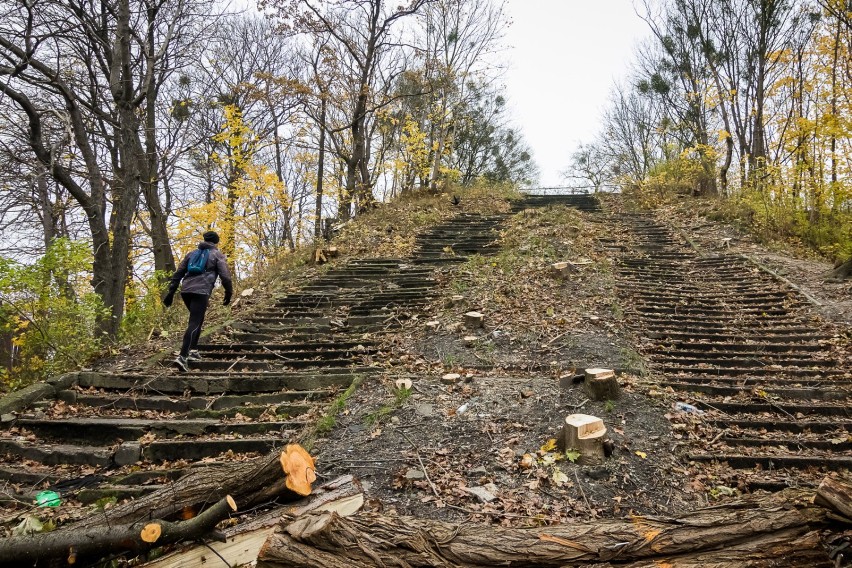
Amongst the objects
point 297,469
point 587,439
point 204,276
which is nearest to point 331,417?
point 297,469

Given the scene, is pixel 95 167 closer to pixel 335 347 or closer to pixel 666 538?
pixel 335 347

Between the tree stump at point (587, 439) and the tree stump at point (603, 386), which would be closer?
the tree stump at point (587, 439)

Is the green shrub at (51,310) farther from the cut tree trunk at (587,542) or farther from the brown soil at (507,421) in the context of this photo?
the cut tree trunk at (587,542)

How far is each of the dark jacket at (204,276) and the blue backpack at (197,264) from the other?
0.04 meters

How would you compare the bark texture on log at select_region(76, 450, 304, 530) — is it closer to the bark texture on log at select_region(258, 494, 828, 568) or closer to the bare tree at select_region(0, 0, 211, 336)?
the bark texture on log at select_region(258, 494, 828, 568)

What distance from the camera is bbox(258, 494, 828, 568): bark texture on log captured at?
2.55 meters

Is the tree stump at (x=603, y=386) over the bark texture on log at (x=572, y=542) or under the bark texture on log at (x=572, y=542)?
over

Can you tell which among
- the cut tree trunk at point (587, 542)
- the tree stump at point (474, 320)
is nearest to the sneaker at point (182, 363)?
the tree stump at point (474, 320)

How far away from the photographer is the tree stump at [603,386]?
5.07 metres

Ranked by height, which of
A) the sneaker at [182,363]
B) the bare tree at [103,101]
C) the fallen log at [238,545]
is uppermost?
the bare tree at [103,101]

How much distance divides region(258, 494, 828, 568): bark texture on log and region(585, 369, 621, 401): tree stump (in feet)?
7.32

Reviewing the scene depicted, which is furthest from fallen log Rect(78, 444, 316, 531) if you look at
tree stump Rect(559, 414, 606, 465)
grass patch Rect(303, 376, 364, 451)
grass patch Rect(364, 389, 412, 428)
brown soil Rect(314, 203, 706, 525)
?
tree stump Rect(559, 414, 606, 465)

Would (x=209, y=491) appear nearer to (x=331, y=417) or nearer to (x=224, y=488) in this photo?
(x=224, y=488)

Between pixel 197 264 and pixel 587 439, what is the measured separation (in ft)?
17.4
